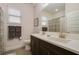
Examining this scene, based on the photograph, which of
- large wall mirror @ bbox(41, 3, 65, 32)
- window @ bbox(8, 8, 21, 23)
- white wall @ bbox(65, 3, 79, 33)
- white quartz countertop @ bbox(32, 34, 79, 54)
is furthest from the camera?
window @ bbox(8, 8, 21, 23)

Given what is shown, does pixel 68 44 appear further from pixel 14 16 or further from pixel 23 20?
pixel 14 16

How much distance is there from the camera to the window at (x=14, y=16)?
9.17 feet

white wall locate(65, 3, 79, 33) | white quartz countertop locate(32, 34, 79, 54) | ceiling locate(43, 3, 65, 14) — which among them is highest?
ceiling locate(43, 3, 65, 14)

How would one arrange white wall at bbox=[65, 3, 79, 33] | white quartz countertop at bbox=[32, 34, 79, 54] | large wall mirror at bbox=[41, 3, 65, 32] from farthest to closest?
large wall mirror at bbox=[41, 3, 65, 32], white wall at bbox=[65, 3, 79, 33], white quartz countertop at bbox=[32, 34, 79, 54]

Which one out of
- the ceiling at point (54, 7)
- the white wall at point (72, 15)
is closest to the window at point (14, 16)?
the ceiling at point (54, 7)

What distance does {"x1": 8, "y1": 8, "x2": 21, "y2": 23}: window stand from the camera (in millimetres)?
2794

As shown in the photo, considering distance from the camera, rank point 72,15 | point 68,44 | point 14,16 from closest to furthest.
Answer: point 68,44
point 72,15
point 14,16

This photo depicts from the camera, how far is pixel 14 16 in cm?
279

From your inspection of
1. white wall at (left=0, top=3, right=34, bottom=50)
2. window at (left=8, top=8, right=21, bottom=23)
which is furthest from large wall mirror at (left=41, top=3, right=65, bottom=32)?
window at (left=8, top=8, right=21, bottom=23)

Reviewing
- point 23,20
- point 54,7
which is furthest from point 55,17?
point 23,20

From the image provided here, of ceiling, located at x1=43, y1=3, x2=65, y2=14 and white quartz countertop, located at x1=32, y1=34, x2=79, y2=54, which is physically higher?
ceiling, located at x1=43, y1=3, x2=65, y2=14

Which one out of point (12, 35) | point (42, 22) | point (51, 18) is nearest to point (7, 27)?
point (12, 35)

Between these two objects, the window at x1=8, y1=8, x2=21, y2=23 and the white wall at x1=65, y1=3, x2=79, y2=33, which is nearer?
the white wall at x1=65, y1=3, x2=79, y2=33

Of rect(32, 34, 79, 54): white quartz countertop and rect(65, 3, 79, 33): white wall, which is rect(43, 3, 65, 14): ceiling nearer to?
rect(65, 3, 79, 33): white wall
